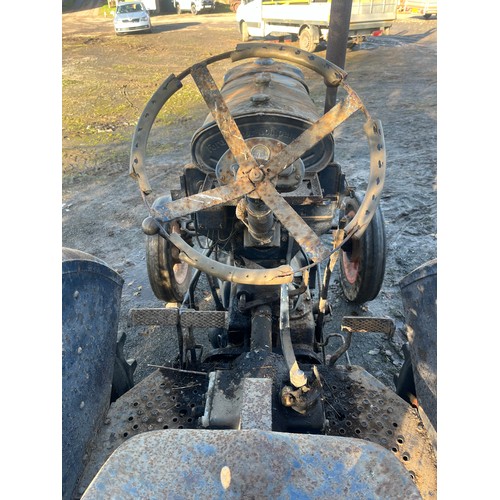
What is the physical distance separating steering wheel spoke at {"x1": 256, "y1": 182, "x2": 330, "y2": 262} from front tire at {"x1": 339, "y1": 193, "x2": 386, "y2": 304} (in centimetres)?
181

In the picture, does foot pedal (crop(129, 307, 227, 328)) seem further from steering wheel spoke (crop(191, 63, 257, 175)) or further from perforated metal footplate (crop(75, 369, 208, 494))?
steering wheel spoke (crop(191, 63, 257, 175))

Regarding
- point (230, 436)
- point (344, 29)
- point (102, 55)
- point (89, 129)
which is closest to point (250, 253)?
point (230, 436)

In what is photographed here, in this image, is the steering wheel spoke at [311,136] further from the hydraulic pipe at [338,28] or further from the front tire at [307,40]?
the front tire at [307,40]

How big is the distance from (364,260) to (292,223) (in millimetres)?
1883

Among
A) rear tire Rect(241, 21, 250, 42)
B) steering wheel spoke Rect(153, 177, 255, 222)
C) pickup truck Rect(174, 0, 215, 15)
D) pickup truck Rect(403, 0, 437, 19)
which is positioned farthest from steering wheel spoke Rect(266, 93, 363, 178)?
pickup truck Rect(174, 0, 215, 15)

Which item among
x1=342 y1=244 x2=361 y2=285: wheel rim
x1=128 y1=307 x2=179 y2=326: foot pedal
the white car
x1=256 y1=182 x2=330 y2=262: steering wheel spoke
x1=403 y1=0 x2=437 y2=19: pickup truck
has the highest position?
x1=403 y1=0 x2=437 y2=19: pickup truck

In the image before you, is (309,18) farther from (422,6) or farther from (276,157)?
(276,157)

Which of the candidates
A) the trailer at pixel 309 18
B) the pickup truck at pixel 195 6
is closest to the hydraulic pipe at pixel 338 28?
the trailer at pixel 309 18

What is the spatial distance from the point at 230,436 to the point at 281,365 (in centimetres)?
80

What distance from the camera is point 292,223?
1538 millimetres

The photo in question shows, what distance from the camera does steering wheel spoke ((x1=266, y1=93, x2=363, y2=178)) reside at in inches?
59.4

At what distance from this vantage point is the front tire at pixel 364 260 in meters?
3.23

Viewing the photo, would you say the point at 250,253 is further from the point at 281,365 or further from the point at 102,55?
the point at 102,55

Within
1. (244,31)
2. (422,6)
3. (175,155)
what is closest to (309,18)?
(244,31)
